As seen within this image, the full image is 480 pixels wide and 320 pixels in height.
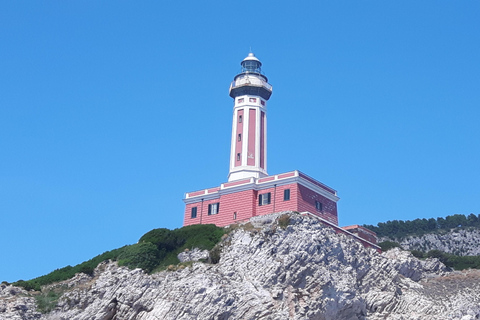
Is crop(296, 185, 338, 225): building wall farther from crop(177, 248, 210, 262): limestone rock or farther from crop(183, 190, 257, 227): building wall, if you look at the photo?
crop(177, 248, 210, 262): limestone rock

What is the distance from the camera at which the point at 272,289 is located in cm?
5231

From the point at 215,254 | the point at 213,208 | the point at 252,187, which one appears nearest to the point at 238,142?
the point at 252,187

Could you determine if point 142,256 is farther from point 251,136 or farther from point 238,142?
point 251,136

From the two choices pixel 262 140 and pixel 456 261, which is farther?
pixel 456 261

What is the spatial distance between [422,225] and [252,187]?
201 ft

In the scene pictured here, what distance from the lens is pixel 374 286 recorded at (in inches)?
2263

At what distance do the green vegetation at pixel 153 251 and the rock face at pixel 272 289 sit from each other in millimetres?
1603

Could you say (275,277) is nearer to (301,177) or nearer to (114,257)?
(301,177)

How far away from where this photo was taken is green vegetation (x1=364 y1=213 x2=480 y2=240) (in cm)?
11269

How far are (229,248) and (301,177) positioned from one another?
34.8 ft

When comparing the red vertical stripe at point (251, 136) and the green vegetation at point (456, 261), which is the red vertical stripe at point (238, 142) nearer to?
the red vertical stripe at point (251, 136)

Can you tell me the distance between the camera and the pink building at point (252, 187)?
6244 cm

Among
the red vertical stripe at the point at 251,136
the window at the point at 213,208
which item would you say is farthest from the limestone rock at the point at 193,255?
the red vertical stripe at the point at 251,136

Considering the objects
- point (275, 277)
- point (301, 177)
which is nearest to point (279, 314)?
point (275, 277)
